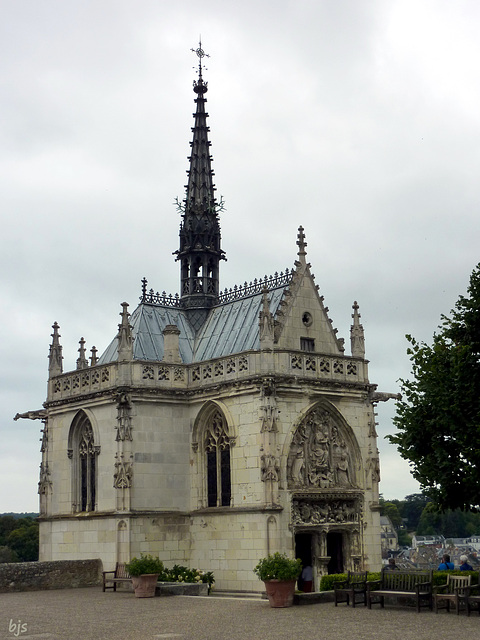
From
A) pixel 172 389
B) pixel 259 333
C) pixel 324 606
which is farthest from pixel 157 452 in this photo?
pixel 324 606

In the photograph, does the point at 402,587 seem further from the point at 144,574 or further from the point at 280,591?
the point at 144,574

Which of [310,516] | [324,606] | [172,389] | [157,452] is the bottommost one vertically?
[324,606]

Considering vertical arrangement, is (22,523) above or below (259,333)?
below

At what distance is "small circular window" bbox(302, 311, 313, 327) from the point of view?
41.2 m

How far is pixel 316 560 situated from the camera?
38.8 m

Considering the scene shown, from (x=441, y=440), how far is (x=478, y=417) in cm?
186

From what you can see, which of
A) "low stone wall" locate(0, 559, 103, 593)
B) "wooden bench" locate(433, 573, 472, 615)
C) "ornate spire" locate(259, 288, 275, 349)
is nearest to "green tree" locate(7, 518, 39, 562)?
"low stone wall" locate(0, 559, 103, 593)

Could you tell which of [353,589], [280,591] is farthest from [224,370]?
[353,589]

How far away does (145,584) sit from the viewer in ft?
109

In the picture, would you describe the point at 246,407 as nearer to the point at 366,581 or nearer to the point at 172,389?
the point at 172,389

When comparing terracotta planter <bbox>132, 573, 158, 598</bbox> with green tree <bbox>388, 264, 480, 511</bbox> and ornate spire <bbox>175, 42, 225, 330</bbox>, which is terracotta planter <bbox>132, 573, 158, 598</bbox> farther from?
ornate spire <bbox>175, 42, 225, 330</bbox>

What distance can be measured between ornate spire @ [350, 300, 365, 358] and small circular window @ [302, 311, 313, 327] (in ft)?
7.80

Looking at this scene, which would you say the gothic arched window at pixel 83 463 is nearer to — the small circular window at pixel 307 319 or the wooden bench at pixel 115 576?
the wooden bench at pixel 115 576

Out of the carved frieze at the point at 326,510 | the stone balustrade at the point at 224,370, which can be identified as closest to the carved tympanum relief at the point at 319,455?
the carved frieze at the point at 326,510
